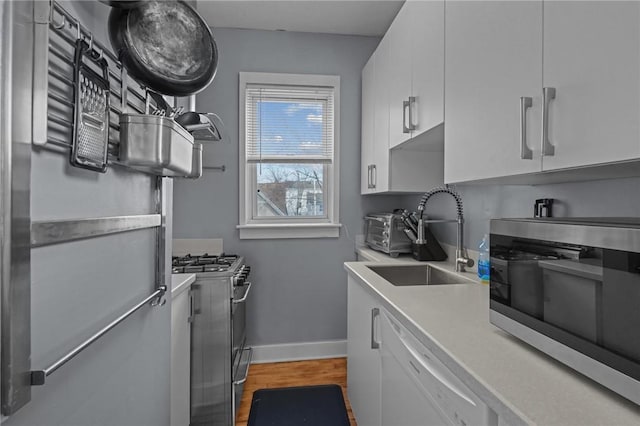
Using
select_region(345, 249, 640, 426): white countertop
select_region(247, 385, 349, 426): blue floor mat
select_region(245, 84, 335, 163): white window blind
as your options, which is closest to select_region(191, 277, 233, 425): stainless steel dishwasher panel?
select_region(247, 385, 349, 426): blue floor mat

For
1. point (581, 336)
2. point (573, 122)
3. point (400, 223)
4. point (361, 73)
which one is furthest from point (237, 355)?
point (361, 73)

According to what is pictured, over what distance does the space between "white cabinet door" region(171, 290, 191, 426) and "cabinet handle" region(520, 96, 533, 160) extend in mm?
1500

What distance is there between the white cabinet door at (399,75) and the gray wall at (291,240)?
0.81 metres

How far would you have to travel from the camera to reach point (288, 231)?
2877mm

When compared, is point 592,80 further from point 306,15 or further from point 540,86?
point 306,15

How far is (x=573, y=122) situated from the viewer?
32.4 inches

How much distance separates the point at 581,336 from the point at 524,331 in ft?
0.53

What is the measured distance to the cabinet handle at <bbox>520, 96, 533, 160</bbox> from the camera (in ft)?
3.12

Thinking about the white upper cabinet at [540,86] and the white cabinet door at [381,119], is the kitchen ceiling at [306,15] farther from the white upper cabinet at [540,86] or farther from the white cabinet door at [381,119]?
the white upper cabinet at [540,86]

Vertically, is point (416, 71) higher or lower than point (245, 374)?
higher

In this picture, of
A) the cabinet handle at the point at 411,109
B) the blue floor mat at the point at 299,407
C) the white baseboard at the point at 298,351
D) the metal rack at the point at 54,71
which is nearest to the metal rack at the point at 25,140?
the metal rack at the point at 54,71

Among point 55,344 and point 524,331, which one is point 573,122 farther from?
point 55,344

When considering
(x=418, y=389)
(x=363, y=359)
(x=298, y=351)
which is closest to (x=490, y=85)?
(x=418, y=389)

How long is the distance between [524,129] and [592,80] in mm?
207
